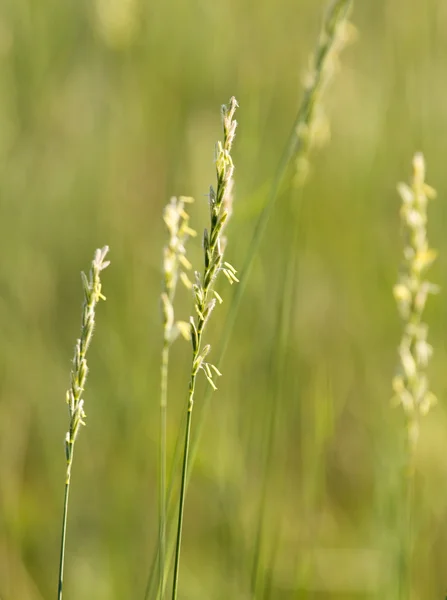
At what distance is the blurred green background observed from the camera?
83.1 inches

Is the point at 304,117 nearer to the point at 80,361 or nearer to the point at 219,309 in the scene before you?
the point at 80,361

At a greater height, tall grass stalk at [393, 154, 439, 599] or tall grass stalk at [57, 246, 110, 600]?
tall grass stalk at [393, 154, 439, 599]

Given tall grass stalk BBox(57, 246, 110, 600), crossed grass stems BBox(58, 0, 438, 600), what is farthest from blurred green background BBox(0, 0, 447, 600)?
tall grass stalk BBox(57, 246, 110, 600)

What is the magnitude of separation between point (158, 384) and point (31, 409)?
17.0 inches

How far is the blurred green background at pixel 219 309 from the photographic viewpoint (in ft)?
6.93

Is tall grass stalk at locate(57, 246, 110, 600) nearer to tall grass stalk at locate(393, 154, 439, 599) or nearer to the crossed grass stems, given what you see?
the crossed grass stems

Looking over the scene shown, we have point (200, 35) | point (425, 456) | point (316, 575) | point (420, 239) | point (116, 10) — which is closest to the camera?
point (420, 239)

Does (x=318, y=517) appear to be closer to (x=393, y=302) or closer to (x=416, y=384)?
(x=416, y=384)

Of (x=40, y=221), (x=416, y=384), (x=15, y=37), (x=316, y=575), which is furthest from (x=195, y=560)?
(x=15, y=37)

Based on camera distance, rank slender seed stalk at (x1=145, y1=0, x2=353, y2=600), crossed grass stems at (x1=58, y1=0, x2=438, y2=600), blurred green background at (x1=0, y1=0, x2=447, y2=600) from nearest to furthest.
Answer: crossed grass stems at (x1=58, y1=0, x2=438, y2=600), slender seed stalk at (x1=145, y1=0, x2=353, y2=600), blurred green background at (x1=0, y1=0, x2=447, y2=600)

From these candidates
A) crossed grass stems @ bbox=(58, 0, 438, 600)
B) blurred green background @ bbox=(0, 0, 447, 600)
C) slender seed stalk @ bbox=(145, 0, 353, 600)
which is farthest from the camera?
blurred green background @ bbox=(0, 0, 447, 600)

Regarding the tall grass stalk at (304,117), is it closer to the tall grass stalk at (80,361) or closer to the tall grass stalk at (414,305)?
the tall grass stalk at (414,305)

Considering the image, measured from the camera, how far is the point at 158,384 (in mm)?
2764

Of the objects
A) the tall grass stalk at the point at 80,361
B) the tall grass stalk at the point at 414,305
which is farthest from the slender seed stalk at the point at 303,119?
the tall grass stalk at the point at 80,361
